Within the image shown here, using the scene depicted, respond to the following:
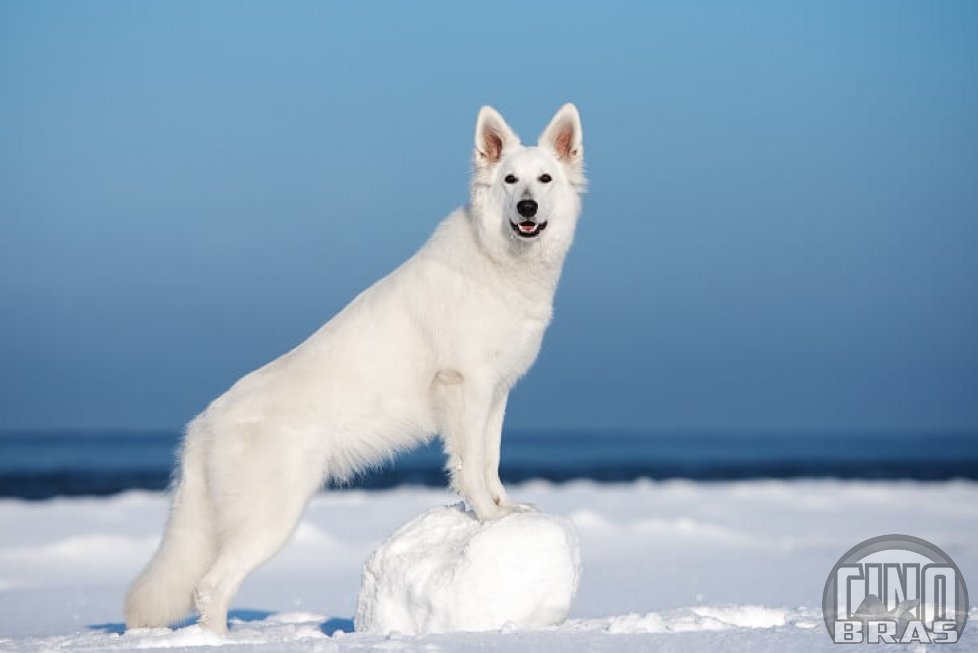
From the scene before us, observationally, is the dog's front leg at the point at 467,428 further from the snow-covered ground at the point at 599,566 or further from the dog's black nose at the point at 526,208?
the dog's black nose at the point at 526,208

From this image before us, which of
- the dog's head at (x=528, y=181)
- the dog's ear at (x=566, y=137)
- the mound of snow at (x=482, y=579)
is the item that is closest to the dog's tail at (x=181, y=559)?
the mound of snow at (x=482, y=579)

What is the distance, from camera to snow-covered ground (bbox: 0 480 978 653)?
6164 millimetres

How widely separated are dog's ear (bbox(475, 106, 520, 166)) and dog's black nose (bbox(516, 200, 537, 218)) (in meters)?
0.51

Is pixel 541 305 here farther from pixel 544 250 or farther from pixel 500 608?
pixel 500 608

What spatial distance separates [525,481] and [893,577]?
975 inches

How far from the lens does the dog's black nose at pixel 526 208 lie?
6977 mm

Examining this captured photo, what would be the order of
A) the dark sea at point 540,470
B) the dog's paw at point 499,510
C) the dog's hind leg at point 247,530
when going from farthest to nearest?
the dark sea at point 540,470, the dog's paw at point 499,510, the dog's hind leg at point 247,530

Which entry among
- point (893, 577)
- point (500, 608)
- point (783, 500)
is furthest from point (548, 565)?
point (783, 500)

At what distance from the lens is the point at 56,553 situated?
45.2 ft

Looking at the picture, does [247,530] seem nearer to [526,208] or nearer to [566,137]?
[526,208]

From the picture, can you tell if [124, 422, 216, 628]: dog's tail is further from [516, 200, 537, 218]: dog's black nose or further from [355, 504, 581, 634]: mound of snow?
[516, 200, 537, 218]: dog's black nose
